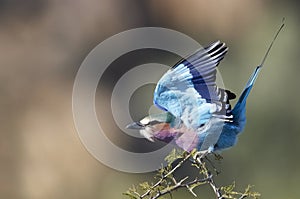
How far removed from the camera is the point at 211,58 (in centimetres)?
168

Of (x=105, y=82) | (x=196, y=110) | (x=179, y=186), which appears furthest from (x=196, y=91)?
(x=105, y=82)

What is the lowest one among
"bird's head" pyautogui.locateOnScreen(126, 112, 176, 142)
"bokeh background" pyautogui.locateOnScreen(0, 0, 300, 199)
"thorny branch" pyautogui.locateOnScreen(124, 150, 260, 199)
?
"thorny branch" pyautogui.locateOnScreen(124, 150, 260, 199)

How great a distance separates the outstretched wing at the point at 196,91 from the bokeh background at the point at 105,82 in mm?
2176

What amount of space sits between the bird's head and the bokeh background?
7.42 ft

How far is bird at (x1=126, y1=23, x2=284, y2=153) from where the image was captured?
1.62 meters

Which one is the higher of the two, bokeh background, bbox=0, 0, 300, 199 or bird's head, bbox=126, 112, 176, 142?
bokeh background, bbox=0, 0, 300, 199

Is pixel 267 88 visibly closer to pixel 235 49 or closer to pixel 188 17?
pixel 235 49

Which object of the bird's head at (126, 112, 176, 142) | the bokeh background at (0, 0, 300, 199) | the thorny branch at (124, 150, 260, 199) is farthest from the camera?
the bokeh background at (0, 0, 300, 199)

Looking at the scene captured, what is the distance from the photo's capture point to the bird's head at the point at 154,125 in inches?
63.3

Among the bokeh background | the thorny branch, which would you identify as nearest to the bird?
the thorny branch

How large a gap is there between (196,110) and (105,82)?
2753 millimetres

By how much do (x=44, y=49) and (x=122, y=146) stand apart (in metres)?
0.66

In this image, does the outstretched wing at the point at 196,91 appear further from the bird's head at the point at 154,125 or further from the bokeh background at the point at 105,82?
the bokeh background at the point at 105,82

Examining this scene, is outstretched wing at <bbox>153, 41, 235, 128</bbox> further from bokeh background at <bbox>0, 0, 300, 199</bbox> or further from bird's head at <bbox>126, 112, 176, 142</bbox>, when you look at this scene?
bokeh background at <bbox>0, 0, 300, 199</bbox>
